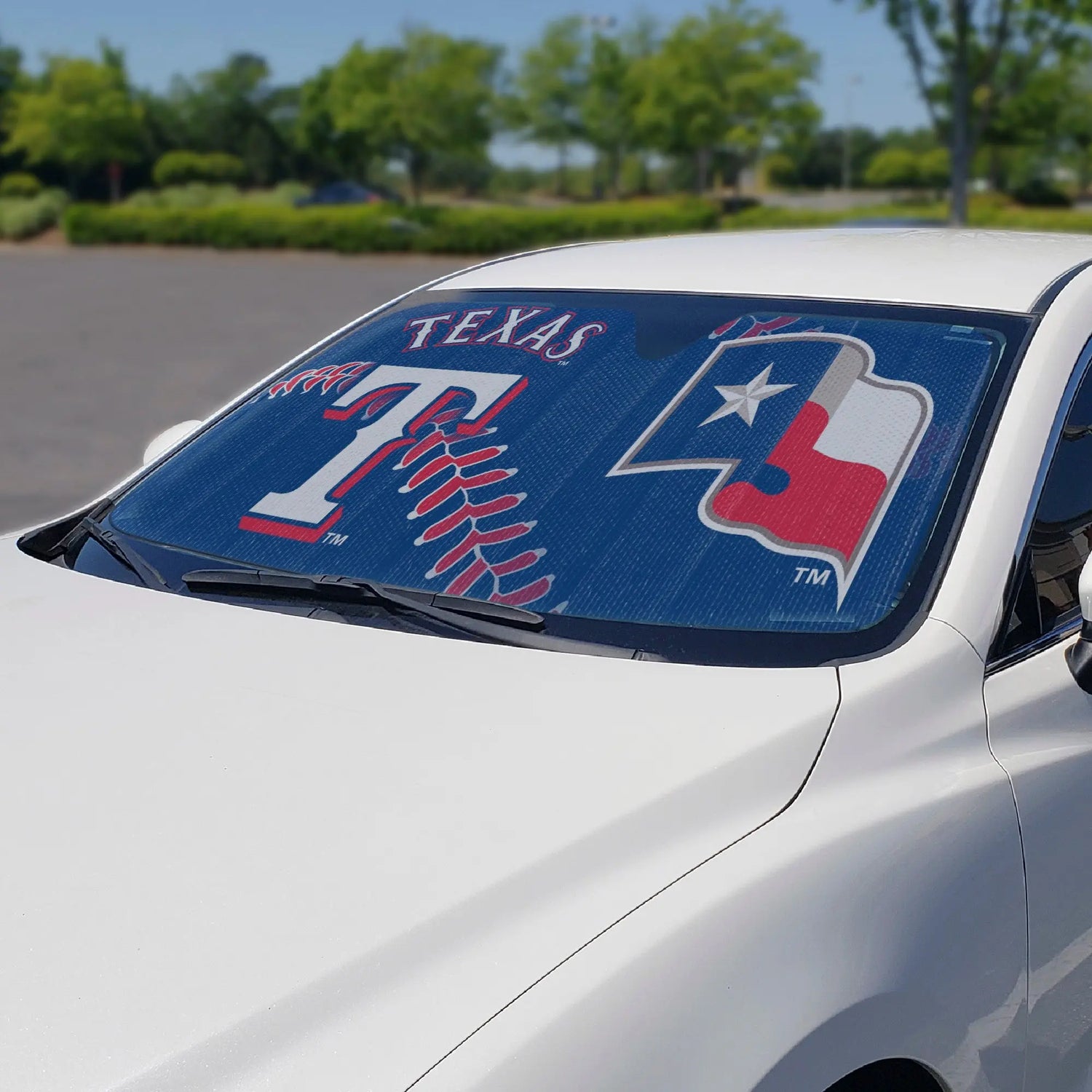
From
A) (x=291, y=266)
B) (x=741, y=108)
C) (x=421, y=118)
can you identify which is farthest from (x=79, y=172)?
(x=291, y=266)

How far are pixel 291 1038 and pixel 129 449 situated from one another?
30.9 ft

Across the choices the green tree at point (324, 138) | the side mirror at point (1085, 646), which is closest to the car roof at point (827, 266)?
the side mirror at point (1085, 646)

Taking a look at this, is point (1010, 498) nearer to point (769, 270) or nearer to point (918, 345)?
point (918, 345)

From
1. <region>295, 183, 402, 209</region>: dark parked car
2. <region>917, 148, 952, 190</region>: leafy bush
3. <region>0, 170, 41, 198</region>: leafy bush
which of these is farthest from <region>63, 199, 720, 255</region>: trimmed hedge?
<region>917, 148, 952, 190</region>: leafy bush

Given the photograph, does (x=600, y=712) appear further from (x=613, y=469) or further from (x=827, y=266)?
(x=827, y=266)

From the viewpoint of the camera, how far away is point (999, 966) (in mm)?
1762

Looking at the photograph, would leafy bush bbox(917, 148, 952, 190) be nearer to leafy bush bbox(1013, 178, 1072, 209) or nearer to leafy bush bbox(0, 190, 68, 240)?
leafy bush bbox(1013, 178, 1072, 209)

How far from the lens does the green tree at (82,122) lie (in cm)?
6250

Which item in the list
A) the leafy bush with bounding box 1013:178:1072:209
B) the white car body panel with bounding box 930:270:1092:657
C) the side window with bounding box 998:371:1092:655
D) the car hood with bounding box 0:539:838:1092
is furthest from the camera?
the leafy bush with bounding box 1013:178:1072:209

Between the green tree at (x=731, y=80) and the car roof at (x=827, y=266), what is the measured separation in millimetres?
47100

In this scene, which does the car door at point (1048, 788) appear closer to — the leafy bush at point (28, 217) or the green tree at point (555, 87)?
the leafy bush at point (28, 217)

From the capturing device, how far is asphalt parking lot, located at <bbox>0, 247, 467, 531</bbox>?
32.2 feet

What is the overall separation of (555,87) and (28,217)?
2191 centimetres

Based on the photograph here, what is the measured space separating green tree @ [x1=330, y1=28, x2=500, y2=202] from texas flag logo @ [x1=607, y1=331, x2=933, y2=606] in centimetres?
4811
